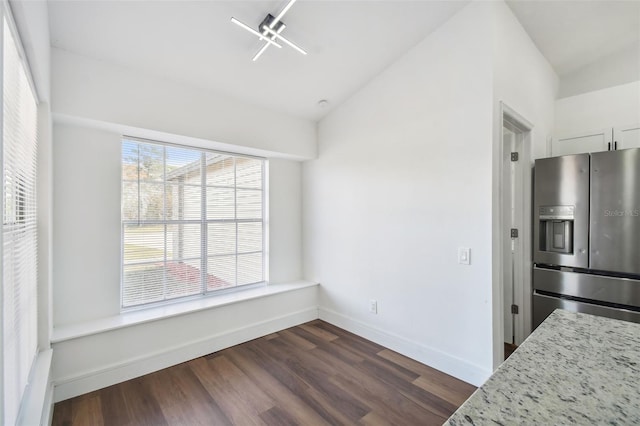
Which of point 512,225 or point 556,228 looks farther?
point 512,225

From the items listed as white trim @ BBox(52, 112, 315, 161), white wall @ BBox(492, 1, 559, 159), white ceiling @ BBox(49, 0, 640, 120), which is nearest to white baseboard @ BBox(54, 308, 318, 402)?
white trim @ BBox(52, 112, 315, 161)

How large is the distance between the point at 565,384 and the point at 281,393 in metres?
2.07

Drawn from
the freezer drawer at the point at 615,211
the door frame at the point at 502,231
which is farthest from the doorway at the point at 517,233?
the freezer drawer at the point at 615,211

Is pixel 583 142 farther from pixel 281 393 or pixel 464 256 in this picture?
pixel 281 393

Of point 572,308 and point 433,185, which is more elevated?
point 433,185

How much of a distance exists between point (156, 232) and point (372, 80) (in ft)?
8.88

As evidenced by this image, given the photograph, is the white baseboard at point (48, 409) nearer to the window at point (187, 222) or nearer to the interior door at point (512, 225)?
the window at point (187, 222)

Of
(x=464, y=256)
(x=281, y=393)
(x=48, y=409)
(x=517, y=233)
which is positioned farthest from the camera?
(x=517, y=233)

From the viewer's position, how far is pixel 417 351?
272 cm

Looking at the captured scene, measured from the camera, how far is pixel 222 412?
2049 millimetres

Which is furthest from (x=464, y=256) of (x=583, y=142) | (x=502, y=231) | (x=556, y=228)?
(x=583, y=142)

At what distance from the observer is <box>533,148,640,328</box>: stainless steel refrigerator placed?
239cm

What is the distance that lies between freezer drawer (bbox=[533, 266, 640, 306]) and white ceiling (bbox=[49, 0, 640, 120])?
2261 mm

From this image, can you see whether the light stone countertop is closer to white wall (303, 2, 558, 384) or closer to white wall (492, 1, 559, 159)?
white wall (303, 2, 558, 384)
